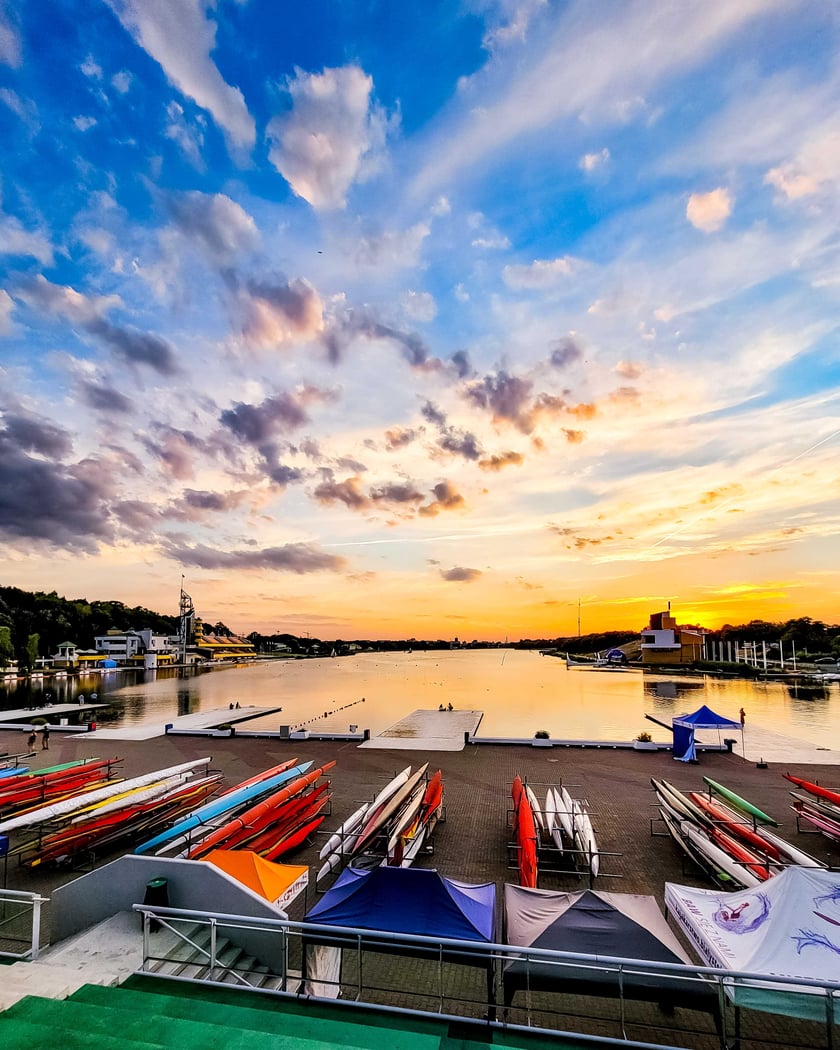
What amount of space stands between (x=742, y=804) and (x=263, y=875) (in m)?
14.2

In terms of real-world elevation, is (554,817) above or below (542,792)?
above

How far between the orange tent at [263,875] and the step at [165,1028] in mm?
2305

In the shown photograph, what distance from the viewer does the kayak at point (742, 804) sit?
1548 cm

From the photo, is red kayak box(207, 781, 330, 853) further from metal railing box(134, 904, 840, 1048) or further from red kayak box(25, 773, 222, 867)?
metal railing box(134, 904, 840, 1048)

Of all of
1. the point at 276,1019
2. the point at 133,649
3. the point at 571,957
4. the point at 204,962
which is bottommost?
the point at 133,649

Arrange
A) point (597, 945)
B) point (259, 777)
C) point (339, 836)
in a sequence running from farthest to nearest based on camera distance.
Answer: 1. point (259, 777)
2. point (339, 836)
3. point (597, 945)

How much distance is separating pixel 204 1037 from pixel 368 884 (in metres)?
2.77

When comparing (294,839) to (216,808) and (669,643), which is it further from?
(669,643)

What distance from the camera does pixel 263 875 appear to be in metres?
8.81

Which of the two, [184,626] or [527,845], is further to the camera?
[184,626]

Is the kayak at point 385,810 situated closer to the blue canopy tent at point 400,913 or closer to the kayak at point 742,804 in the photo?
the blue canopy tent at point 400,913

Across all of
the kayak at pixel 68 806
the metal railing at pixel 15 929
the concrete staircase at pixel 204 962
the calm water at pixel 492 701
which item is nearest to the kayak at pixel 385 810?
the concrete staircase at pixel 204 962

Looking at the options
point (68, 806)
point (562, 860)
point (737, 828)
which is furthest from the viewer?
point (737, 828)

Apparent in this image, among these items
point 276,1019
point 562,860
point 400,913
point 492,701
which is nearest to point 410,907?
point 400,913
